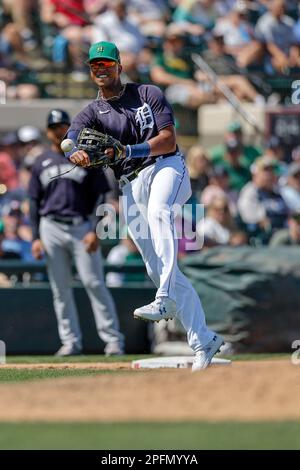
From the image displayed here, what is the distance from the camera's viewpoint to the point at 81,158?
27.3 ft

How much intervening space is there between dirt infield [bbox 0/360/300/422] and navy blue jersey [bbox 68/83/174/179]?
1.90 m

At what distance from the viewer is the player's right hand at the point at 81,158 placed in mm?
8305

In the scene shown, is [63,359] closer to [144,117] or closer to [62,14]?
[144,117]

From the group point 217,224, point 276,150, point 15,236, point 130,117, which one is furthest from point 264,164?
point 130,117

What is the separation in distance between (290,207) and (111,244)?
2552mm

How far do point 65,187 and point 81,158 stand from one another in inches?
118

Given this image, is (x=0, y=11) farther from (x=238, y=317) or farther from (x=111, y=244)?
(x=238, y=317)

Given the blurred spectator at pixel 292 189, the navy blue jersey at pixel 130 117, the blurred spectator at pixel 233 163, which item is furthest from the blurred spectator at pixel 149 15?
the navy blue jersey at pixel 130 117

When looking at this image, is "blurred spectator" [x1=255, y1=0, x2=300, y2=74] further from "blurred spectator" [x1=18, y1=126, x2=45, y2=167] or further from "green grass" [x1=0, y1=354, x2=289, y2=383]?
"green grass" [x1=0, y1=354, x2=289, y2=383]

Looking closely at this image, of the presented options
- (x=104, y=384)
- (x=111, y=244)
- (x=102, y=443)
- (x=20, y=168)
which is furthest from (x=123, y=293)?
(x=102, y=443)

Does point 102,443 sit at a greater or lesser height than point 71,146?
lesser

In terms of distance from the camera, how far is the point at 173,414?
21.5ft

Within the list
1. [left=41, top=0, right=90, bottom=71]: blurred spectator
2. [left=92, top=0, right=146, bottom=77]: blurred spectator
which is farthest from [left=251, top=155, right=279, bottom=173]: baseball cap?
[left=41, top=0, right=90, bottom=71]: blurred spectator

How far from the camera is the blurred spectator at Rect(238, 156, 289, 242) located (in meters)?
14.1
